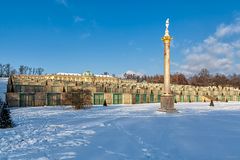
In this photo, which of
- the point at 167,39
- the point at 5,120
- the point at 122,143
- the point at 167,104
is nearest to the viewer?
the point at 122,143

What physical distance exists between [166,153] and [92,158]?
7.97 ft

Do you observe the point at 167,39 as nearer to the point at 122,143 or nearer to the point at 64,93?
the point at 64,93

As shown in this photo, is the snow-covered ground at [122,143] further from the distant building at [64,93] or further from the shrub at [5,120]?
the distant building at [64,93]

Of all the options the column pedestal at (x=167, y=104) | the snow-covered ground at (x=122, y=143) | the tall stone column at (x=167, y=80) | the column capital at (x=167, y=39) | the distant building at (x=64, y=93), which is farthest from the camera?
the distant building at (x=64, y=93)

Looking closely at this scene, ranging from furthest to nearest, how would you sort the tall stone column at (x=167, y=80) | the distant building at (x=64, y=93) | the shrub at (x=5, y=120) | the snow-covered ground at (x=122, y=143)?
the distant building at (x=64, y=93) → the tall stone column at (x=167, y=80) → the shrub at (x=5, y=120) → the snow-covered ground at (x=122, y=143)

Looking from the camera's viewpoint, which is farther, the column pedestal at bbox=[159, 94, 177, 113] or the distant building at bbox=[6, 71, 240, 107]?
the distant building at bbox=[6, 71, 240, 107]

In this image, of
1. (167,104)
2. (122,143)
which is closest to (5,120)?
(122,143)

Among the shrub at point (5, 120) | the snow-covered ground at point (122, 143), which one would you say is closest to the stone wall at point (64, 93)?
the shrub at point (5, 120)

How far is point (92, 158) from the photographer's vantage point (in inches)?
354

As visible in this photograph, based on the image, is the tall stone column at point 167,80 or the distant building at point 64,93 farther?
the distant building at point 64,93

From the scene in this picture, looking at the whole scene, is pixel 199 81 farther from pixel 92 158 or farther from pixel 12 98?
pixel 92 158

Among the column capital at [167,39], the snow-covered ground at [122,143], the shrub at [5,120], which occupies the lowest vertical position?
the snow-covered ground at [122,143]

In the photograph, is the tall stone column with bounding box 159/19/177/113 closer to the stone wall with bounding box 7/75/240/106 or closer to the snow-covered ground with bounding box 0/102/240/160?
the snow-covered ground with bounding box 0/102/240/160

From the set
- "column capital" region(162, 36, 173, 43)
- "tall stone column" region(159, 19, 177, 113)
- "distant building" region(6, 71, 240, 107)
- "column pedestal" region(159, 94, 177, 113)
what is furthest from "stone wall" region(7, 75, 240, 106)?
"column capital" region(162, 36, 173, 43)
